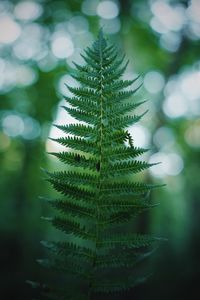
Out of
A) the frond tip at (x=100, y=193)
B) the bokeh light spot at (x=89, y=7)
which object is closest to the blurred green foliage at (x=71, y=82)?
the bokeh light spot at (x=89, y=7)

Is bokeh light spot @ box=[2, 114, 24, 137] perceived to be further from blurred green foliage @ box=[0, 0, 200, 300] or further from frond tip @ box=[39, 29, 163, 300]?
frond tip @ box=[39, 29, 163, 300]

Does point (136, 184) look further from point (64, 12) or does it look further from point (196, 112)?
point (196, 112)

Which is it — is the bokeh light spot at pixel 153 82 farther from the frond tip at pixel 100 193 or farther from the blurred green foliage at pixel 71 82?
the frond tip at pixel 100 193

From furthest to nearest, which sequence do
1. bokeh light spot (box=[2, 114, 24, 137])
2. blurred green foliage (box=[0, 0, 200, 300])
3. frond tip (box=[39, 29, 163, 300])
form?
bokeh light spot (box=[2, 114, 24, 137]), blurred green foliage (box=[0, 0, 200, 300]), frond tip (box=[39, 29, 163, 300])

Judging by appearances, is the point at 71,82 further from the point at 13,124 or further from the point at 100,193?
the point at 100,193

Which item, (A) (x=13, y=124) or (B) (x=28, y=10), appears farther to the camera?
(A) (x=13, y=124)

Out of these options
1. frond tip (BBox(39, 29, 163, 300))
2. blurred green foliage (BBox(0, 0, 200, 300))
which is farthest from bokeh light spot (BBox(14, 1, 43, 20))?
frond tip (BBox(39, 29, 163, 300))

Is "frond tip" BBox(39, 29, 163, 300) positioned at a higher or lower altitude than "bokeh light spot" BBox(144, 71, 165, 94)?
lower

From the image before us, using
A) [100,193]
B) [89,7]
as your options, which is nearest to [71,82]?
[89,7]
